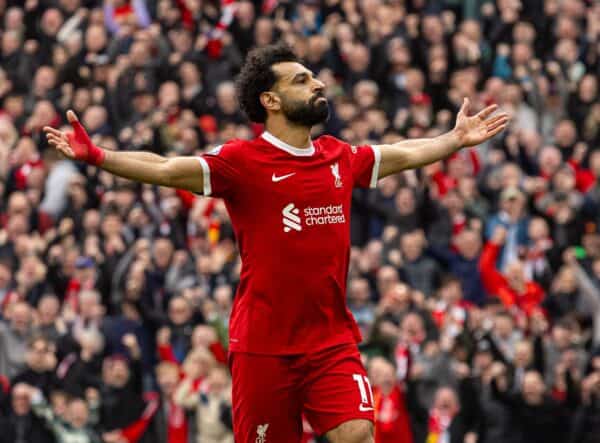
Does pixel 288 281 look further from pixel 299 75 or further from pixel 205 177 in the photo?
pixel 299 75

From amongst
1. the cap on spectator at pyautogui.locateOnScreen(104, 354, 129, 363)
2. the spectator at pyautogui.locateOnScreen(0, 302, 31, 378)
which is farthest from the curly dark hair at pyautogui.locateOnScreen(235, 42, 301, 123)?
the spectator at pyautogui.locateOnScreen(0, 302, 31, 378)

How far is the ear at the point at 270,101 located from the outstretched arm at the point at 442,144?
2.36 feet

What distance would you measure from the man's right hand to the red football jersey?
63 cm

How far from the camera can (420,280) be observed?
17.8 metres

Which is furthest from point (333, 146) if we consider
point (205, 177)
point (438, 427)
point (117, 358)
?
point (117, 358)

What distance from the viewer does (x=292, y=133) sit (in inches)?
400

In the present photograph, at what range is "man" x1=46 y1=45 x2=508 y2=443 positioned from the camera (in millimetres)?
9914

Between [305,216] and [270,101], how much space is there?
705 mm

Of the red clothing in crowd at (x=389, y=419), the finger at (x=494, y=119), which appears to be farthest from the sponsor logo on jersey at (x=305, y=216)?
the red clothing in crowd at (x=389, y=419)

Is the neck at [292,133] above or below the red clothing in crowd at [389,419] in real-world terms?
above

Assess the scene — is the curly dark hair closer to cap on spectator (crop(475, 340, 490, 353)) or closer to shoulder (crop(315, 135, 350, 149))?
shoulder (crop(315, 135, 350, 149))

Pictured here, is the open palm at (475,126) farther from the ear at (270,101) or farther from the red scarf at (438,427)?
the red scarf at (438,427)

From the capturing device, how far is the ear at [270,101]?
401 inches

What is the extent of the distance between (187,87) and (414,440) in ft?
20.4
